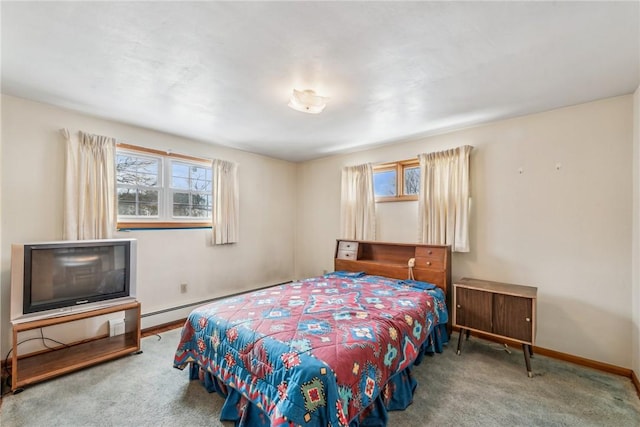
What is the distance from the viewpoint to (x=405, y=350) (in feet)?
6.62

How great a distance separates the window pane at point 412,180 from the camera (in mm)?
3742

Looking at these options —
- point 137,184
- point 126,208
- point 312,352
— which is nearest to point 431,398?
point 312,352

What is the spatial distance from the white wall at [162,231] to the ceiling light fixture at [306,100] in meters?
2.18

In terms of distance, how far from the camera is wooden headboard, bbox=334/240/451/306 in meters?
3.12

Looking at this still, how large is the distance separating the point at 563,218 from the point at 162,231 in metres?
4.52

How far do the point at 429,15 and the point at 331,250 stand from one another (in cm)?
368

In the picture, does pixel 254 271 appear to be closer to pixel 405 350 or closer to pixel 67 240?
pixel 67 240

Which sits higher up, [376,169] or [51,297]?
[376,169]

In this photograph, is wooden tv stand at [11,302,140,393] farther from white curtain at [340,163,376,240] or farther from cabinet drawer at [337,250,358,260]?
white curtain at [340,163,376,240]

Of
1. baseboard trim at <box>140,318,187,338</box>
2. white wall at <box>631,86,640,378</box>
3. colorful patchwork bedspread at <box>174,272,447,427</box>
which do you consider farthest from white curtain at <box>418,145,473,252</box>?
baseboard trim at <box>140,318,187,338</box>

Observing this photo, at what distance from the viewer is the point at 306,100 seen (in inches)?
90.6

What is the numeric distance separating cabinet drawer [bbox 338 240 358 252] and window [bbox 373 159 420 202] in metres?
0.77

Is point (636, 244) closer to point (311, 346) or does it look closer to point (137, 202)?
point (311, 346)

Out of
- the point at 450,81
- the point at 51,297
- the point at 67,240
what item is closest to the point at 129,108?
the point at 67,240
